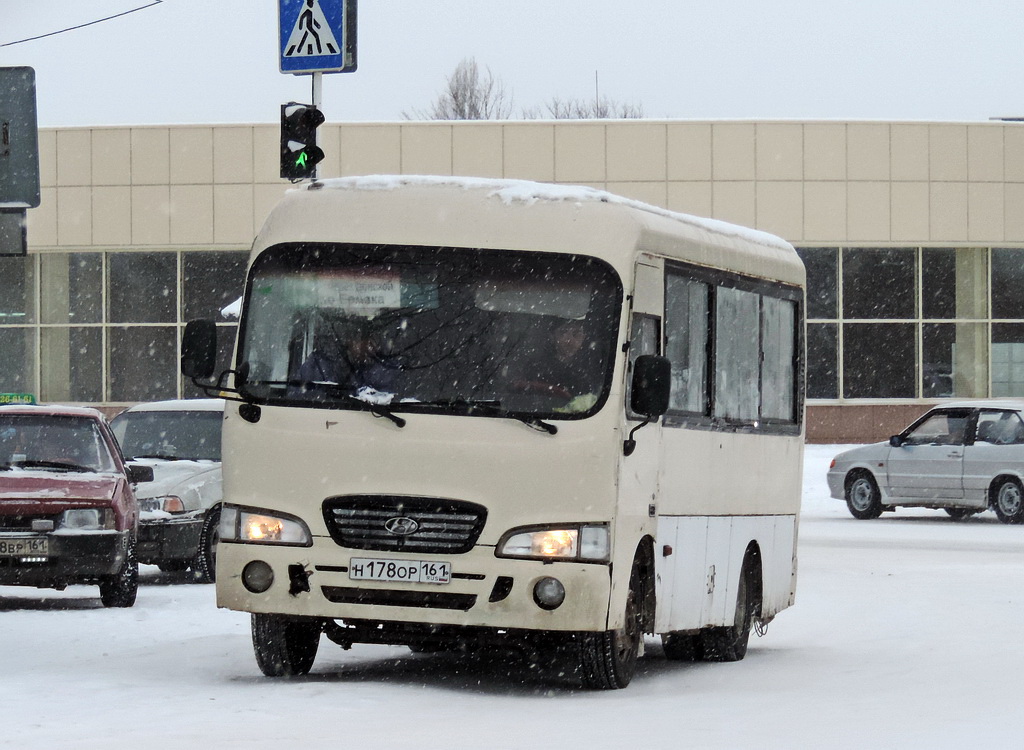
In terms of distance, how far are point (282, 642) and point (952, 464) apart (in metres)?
19.2

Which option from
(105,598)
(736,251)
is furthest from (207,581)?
(736,251)

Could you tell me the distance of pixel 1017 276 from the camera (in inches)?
1895

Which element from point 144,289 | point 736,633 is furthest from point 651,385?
point 144,289

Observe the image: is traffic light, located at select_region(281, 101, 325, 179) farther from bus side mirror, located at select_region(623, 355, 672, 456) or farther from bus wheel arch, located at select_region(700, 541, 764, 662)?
bus side mirror, located at select_region(623, 355, 672, 456)

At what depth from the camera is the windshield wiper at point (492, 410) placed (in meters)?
10.1

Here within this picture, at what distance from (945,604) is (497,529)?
24.8 feet

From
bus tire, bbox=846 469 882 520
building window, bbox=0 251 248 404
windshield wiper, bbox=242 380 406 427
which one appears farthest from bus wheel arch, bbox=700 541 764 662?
building window, bbox=0 251 248 404

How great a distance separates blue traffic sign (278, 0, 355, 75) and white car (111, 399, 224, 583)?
12.4 ft

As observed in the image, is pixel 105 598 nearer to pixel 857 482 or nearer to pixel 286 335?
pixel 286 335

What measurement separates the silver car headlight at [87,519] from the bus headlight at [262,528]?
17.3ft

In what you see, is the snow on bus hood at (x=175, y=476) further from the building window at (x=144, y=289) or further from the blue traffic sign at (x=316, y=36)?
the building window at (x=144, y=289)

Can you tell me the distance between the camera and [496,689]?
10758 millimetres

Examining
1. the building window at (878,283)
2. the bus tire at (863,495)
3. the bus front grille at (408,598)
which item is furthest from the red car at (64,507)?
the building window at (878,283)

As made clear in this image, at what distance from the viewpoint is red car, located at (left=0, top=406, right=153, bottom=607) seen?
1529cm
